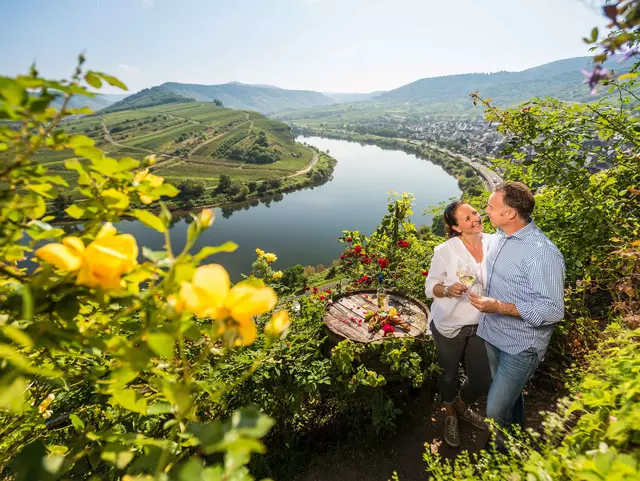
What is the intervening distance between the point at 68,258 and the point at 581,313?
382 centimetres

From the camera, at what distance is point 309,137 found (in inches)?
6004

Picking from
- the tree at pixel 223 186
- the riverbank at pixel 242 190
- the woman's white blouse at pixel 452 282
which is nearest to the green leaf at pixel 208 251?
the woman's white blouse at pixel 452 282

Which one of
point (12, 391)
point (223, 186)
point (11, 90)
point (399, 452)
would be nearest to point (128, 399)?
point (12, 391)

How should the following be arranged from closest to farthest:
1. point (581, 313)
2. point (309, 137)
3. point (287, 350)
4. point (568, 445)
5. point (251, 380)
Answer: point (568, 445), point (251, 380), point (287, 350), point (581, 313), point (309, 137)

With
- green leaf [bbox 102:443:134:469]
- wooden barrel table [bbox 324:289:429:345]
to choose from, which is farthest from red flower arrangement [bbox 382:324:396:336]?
green leaf [bbox 102:443:134:469]

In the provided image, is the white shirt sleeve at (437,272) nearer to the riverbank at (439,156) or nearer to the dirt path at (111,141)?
the riverbank at (439,156)

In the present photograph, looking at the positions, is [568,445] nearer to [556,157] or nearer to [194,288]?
[194,288]

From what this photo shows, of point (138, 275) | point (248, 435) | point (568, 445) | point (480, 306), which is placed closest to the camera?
point (248, 435)

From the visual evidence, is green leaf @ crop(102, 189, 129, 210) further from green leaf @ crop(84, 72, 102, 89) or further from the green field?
the green field

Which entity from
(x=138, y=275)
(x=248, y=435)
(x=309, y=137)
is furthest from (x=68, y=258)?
(x=309, y=137)

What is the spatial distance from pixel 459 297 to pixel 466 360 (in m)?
0.66

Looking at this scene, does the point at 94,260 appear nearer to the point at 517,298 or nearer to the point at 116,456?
the point at 116,456

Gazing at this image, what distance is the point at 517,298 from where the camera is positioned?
221 cm

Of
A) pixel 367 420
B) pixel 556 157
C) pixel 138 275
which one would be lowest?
pixel 367 420
